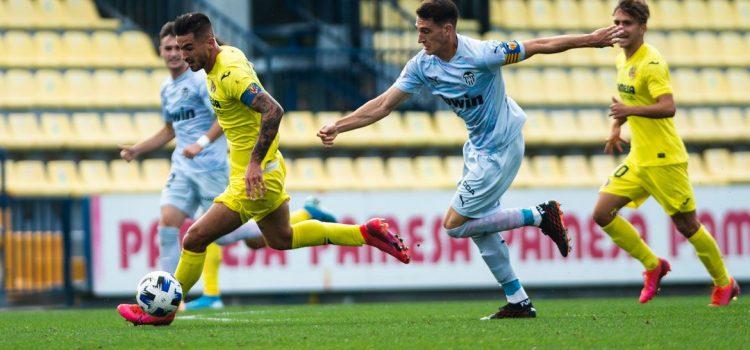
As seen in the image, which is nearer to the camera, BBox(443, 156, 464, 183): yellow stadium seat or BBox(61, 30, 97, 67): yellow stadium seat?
BBox(443, 156, 464, 183): yellow stadium seat

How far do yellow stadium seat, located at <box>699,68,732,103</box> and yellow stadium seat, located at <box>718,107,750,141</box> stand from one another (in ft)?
0.86

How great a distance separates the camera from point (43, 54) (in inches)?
677

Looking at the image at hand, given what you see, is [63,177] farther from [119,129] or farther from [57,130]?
[119,129]

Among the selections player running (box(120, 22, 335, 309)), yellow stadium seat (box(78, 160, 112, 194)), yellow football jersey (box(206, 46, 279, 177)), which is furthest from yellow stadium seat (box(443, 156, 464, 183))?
yellow football jersey (box(206, 46, 279, 177))

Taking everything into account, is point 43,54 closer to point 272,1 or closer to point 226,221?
point 272,1

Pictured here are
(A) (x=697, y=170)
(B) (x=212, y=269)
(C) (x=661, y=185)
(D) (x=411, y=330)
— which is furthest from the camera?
(A) (x=697, y=170)

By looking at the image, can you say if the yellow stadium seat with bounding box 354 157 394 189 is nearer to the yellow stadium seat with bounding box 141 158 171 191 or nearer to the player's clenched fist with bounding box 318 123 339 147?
the yellow stadium seat with bounding box 141 158 171 191

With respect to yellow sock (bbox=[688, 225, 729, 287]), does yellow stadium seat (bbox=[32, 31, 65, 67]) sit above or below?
above

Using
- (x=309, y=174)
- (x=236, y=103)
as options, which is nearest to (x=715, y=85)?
(x=309, y=174)

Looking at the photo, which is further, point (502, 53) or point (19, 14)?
point (19, 14)

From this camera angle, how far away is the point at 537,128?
1719 centimetres

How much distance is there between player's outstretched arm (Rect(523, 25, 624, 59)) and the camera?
24.4 ft

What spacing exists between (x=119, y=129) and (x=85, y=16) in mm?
2810

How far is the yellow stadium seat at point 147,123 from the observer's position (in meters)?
16.1
